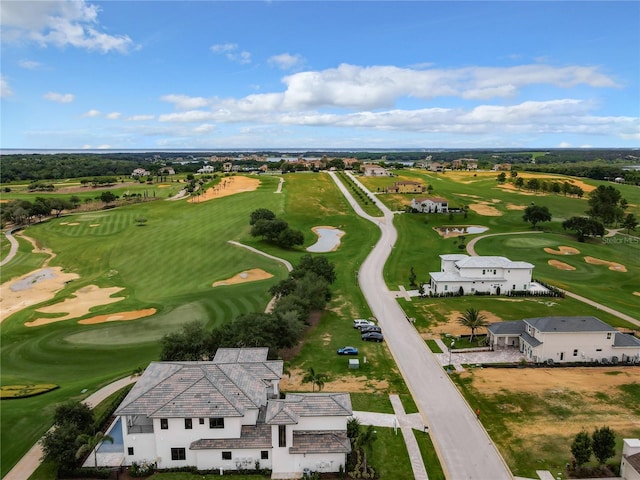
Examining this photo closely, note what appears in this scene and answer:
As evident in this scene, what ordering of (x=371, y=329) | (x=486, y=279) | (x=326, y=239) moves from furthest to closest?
(x=326, y=239) < (x=486, y=279) < (x=371, y=329)

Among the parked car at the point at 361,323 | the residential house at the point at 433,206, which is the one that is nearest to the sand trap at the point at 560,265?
the residential house at the point at 433,206

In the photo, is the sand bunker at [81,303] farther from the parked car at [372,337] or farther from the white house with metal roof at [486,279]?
the white house with metal roof at [486,279]

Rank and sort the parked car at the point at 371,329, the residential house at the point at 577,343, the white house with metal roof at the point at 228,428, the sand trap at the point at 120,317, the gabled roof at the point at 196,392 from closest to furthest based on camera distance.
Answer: the white house with metal roof at the point at 228,428 → the gabled roof at the point at 196,392 → the residential house at the point at 577,343 → the parked car at the point at 371,329 → the sand trap at the point at 120,317

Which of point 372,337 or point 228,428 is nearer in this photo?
point 228,428

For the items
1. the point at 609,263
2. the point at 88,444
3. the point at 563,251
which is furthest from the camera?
the point at 563,251

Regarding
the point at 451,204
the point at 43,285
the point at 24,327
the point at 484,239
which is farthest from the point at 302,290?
the point at 451,204

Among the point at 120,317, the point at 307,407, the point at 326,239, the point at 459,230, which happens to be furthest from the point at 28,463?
the point at 459,230

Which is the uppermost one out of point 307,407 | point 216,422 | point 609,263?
point 307,407

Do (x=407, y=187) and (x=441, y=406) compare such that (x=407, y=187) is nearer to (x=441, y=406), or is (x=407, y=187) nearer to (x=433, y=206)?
(x=433, y=206)

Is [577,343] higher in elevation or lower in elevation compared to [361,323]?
higher
